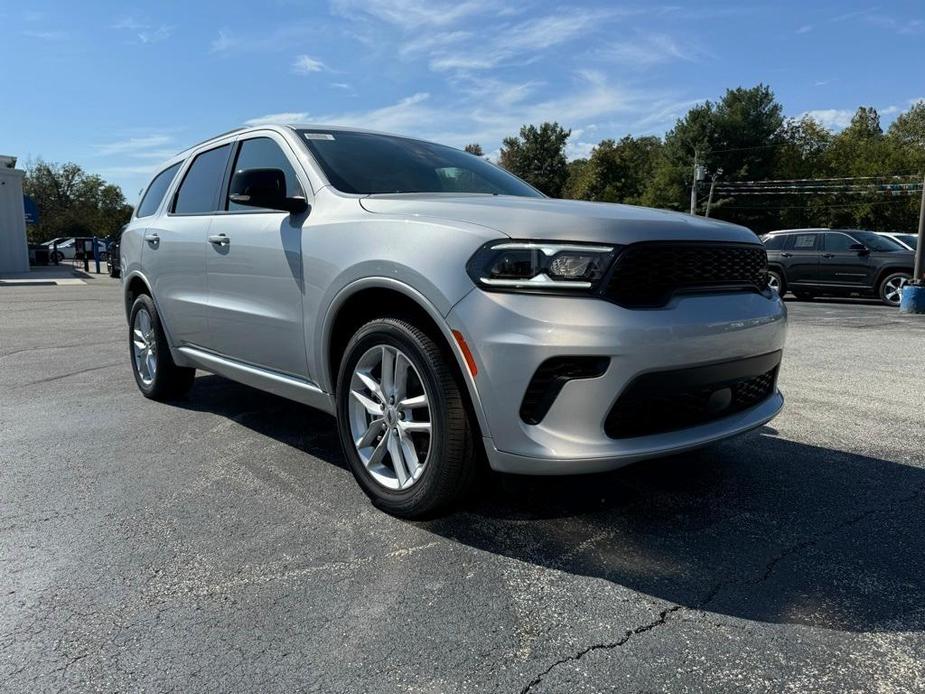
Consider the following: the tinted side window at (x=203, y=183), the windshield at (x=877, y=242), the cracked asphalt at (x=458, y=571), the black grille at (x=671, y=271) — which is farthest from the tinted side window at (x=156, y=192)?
the windshield at (x=877, y=242)

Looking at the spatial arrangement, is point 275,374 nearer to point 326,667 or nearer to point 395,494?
point 395,494

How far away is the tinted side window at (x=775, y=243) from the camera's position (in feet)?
54.0

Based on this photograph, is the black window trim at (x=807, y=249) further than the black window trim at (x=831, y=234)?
Yes

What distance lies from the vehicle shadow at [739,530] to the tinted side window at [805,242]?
13349 millimetres

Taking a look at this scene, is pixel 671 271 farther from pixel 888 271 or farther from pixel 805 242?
pixel 805 242

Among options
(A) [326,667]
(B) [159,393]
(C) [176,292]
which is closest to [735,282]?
(A) [326,667]

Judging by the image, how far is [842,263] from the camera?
1527 centimetres

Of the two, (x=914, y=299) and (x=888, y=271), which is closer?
(x=914, y=299)

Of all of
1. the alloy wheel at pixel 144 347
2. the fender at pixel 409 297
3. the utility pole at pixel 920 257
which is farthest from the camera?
the utility pole at pixel 920 257

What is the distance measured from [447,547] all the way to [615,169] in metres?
67.3

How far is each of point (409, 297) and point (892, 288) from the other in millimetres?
15111

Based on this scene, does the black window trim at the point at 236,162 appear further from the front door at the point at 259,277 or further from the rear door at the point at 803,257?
the rear door at the point at 803,257

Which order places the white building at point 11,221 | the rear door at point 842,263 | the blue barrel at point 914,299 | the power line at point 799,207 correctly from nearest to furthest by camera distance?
the blue barrel at point 914,299 < the rear door at point 842,263 < the white building at point 11,221 < the power line at point 799,207

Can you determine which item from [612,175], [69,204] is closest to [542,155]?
[612,175]
